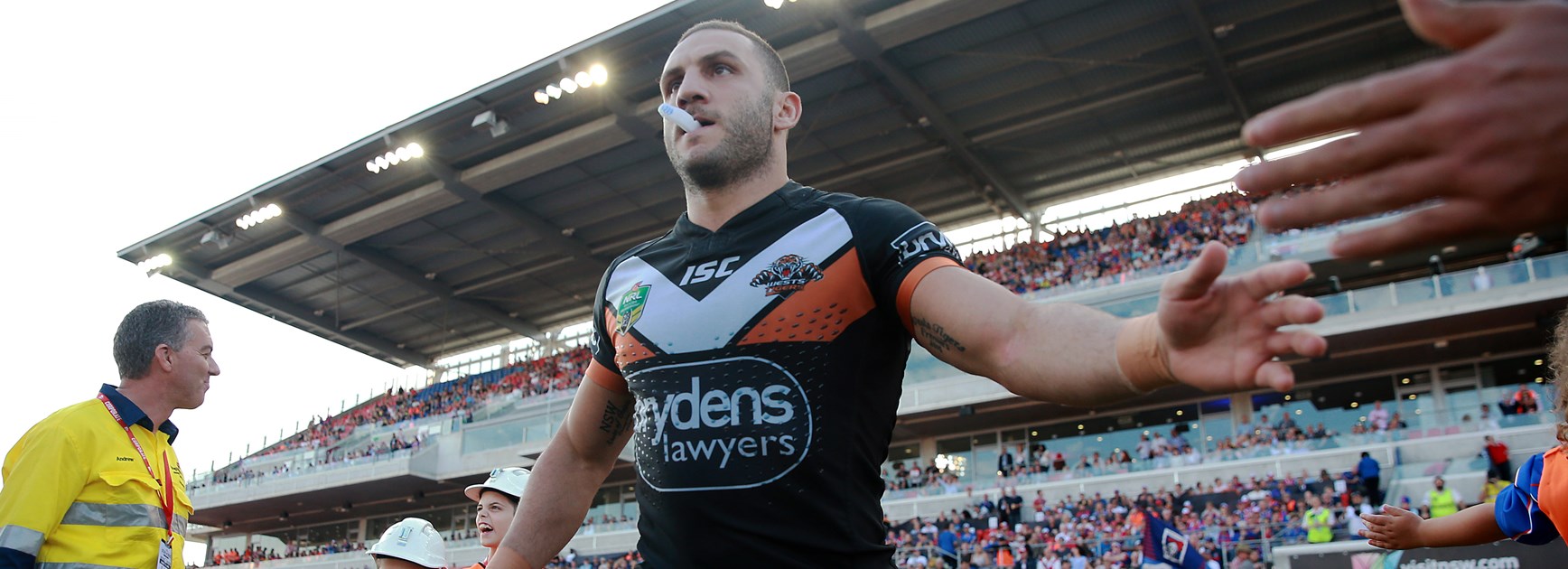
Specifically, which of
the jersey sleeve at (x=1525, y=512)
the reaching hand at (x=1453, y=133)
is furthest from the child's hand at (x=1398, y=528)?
the reaching hand at (x=1453, y=133)

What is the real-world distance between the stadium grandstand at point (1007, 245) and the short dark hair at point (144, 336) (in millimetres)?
15996

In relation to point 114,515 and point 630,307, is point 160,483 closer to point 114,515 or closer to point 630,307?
point 114,515

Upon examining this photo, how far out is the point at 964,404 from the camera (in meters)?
27.7

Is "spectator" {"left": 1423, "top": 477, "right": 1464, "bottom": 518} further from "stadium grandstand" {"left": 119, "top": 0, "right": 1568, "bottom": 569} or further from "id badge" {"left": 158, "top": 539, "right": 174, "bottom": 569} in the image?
"id badge" {"left": 158, "top": 539, "right": 174, "bottom": 569}

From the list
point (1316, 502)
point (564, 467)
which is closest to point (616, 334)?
point (564, 467)

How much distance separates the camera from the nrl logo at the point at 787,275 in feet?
8.13

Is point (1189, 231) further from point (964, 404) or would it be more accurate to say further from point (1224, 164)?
point (964, 404)

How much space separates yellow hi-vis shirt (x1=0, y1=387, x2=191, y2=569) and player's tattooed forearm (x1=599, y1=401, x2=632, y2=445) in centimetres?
255

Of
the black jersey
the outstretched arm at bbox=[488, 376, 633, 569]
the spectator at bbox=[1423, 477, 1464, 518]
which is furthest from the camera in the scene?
the spectator at bbox=[1423, 477, 1464, 518]

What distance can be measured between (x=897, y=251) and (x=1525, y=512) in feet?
9.99

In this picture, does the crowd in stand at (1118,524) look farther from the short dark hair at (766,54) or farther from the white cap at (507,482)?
the short dark hair at (766,54)

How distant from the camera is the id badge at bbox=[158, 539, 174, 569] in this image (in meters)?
4.52

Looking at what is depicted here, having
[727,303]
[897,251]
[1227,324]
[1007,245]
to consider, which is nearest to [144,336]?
[727,303]

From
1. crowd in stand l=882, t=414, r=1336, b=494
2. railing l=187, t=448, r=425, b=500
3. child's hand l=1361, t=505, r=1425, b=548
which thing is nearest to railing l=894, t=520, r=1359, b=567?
crowd in stand l=882, t=414, r=1336, b=494
